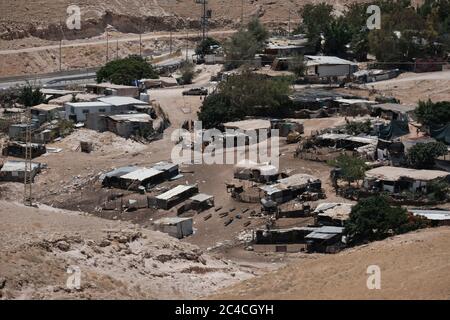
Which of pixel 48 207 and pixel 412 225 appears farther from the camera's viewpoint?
pixel 48 207

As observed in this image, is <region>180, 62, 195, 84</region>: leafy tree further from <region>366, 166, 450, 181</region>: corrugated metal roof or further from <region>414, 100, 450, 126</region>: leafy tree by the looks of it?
<region>366, 166, 450, 181</region>: corrugated metal roof

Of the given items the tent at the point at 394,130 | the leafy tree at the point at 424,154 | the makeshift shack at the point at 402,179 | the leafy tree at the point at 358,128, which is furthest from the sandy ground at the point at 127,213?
the tent at the point at 394,130

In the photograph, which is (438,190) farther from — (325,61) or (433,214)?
(325,61)

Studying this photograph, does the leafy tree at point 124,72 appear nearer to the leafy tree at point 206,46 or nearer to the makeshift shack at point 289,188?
the leafy tree at point 206,46

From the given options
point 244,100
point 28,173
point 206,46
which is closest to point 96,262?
point 28,173

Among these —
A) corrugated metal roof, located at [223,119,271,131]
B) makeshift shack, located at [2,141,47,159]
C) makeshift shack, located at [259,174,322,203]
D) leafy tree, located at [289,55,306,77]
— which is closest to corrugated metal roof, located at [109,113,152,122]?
corrugated metal roof, located at [223,119,271,131]

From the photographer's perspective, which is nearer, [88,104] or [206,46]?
[88,104]

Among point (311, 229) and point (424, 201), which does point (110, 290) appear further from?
point (424, 201)
